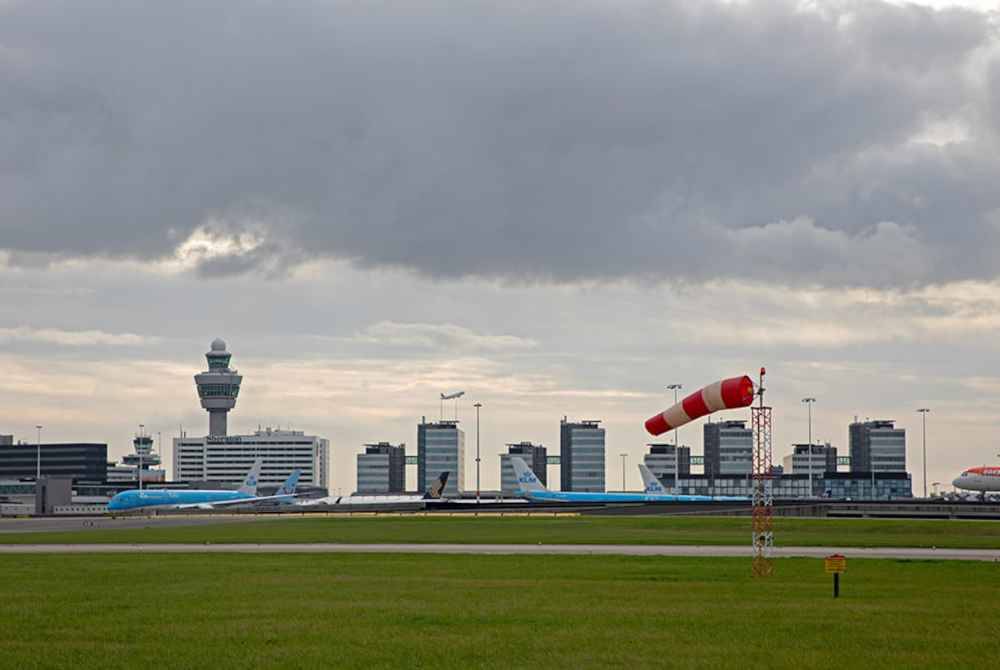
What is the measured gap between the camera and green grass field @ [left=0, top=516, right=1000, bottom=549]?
76969 mm

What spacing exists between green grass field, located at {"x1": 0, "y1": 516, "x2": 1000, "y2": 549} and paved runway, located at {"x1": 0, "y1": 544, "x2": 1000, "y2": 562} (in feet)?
17.0

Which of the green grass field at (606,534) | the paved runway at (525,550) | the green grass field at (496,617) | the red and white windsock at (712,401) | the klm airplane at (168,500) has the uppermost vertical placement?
the red and white windsock at (712,401)

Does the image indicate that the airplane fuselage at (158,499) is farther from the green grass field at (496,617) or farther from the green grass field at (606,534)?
the green grass field at (496,617)

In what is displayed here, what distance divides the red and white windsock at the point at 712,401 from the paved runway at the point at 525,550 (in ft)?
56.2

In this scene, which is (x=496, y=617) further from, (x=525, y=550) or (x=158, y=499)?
(x=158, y=499)

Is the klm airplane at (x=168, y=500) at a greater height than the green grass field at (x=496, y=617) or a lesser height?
lesser

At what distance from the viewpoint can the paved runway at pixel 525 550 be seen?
61094 millimetres

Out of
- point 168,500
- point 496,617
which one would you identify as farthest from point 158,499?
point 496,617

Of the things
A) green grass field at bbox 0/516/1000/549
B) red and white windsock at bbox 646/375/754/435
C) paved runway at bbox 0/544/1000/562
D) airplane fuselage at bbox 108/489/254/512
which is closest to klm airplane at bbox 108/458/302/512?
airplane fuselage at bbox 108/489/254/512

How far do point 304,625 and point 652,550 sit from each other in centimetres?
3587

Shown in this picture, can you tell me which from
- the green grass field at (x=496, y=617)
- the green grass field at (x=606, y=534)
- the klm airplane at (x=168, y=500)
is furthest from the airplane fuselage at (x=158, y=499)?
the green grass field at (x=496, y=617)

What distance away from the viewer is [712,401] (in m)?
43.0

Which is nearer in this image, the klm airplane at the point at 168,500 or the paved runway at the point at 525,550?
the paved runway at the point at 525,550

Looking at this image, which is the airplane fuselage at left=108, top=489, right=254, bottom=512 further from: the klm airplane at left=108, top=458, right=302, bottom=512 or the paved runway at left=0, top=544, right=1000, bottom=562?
the paved runway at left=0, top=544, right=1000, bottom=562
